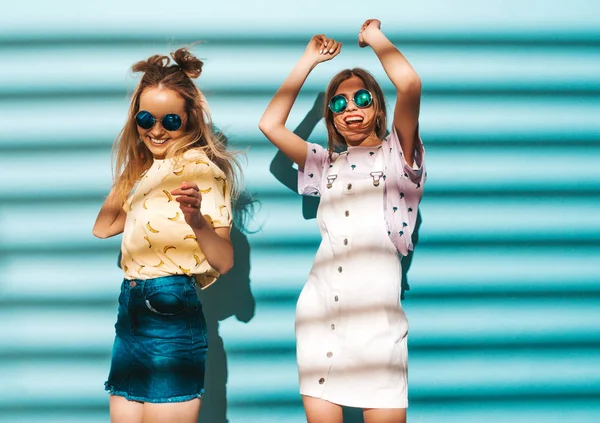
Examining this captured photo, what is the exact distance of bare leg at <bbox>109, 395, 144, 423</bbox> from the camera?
87.5 inches

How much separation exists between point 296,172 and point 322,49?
0.56m

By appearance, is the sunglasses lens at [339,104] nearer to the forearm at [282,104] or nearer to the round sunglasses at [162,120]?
the forearm at [282,104]

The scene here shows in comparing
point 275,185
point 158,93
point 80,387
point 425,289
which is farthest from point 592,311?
Answer: point 80,387

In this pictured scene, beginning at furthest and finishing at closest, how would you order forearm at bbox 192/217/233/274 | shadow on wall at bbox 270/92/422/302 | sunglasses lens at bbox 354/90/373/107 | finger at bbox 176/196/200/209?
shadow on wall at bbox 270/92/422/302 → sunglasses lens at bbox 354/90/373/107 → forearm at bbox 192/217/233/274 → finger at bbox 176/196/200/209

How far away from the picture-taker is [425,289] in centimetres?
289

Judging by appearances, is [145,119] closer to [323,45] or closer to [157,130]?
[157,130]

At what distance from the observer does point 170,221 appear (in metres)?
2.29

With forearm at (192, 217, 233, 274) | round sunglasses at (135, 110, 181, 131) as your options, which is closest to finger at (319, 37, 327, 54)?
round sunglasses at (135, 110, 181, 131)

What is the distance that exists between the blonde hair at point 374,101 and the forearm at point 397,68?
0.46ft

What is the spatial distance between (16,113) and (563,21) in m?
2.31

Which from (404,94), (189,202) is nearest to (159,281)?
(189,202)

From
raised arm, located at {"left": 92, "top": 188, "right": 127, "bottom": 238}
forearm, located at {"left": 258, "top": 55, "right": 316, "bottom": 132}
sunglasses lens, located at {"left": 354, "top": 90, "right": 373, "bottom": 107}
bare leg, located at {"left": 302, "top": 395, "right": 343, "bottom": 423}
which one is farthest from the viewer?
raised arm, located at {"left": 92, "top": 188, "right": 127, "bottom": 238}

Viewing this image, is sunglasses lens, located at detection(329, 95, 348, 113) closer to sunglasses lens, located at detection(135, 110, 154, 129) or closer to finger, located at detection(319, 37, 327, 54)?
finger, located at detection(319, 37, 327, 54)

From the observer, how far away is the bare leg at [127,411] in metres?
2.22
